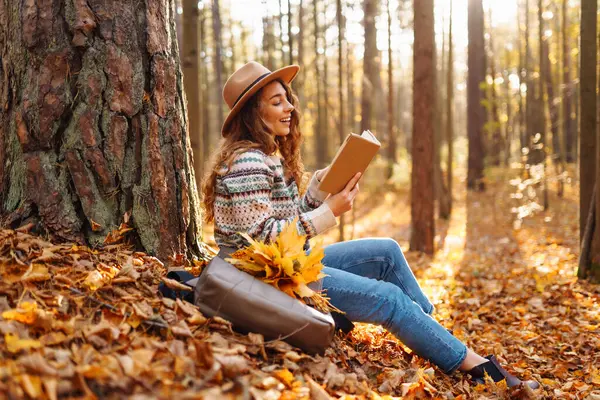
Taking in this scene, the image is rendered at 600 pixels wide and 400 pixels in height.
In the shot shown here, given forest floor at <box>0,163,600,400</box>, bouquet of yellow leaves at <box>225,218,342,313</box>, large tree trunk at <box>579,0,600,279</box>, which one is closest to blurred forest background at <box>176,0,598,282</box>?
large tree trunk at <box>579,0,600,279</box>

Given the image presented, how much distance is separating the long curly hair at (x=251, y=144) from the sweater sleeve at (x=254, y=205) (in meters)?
0.09

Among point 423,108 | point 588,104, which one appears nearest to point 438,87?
point 423,108

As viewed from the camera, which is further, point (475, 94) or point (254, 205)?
point (475, 94)

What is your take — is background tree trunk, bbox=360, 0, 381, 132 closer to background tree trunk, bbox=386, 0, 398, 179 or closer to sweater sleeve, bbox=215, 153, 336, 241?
background tree trunk, bbox=386, 0, 398, 179

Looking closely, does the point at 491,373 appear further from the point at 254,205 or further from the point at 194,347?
the point at 194,347

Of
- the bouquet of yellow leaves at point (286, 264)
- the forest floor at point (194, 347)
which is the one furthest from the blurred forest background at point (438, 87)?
the bouquet of yellow leaves at point (286, 264)

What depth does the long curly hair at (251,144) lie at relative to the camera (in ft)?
9.99

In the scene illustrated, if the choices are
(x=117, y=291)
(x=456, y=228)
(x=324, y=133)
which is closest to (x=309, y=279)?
(x=117, y=291)

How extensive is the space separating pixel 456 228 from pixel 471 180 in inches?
203

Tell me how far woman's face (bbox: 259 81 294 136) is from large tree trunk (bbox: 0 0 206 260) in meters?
0.64

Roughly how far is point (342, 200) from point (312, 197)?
32 cm

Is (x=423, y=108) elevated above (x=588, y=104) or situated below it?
above

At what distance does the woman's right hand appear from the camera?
3152mm

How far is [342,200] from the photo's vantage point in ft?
10.4
